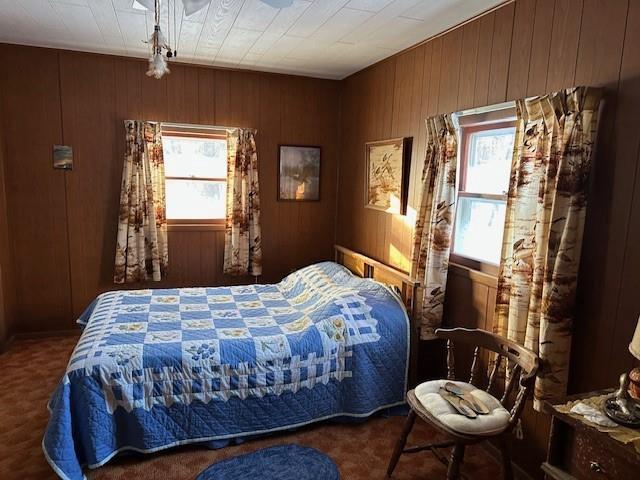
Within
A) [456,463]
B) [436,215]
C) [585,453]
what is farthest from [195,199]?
[585,453]

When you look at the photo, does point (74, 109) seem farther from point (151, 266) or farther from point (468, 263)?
point (468, 263)

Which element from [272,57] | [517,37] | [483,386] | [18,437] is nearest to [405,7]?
[517,37]

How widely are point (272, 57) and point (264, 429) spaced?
2.76 metres

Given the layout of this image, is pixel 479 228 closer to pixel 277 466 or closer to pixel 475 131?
pixel 475 131

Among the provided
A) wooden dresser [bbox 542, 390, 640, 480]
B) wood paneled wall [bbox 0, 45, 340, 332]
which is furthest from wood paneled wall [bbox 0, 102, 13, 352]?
wooden dresser [bbox 542, 390, 640, 480]

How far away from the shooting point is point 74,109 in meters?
3.61

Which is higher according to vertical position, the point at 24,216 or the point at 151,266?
the point at 24,216

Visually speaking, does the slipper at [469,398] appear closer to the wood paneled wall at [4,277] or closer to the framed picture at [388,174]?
the framed picture at [388,174]

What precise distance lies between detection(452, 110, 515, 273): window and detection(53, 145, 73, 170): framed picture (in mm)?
3074

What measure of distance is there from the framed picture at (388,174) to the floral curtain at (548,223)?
1.11 meters

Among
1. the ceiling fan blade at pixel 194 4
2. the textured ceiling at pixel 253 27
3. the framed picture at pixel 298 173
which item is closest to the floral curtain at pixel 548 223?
the textured ceiling at pixel 253 27

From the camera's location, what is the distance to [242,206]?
4000 mm

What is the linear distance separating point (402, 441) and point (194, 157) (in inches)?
117

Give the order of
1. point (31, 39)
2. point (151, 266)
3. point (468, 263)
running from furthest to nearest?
1. point (151, 266)
2. point (31, 39)
3. point (468, 263)
